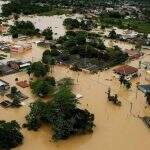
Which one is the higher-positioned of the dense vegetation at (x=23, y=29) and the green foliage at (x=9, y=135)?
the dense vegetation at (x=23, y=29)

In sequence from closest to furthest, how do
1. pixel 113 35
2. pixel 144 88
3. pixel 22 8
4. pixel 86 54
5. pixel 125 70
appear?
pixel 144 88 → pixel 125 70 → pixel 86 54 → pixel 113 35 → pixel 22 8

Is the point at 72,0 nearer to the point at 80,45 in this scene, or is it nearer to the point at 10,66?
the point at 80,45

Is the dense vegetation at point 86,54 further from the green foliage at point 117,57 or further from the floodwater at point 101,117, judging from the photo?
the floodwater at point 101,117

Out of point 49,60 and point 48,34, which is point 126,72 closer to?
point 49,60

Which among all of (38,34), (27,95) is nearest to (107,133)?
(27,95)

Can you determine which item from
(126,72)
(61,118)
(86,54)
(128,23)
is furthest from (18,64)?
(128,23)

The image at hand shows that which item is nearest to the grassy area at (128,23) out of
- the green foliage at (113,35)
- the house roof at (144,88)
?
the green foliage at (113,35)
